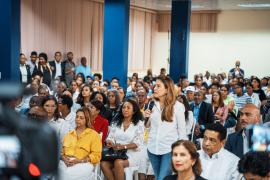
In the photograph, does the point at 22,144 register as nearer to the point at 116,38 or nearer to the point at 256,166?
the point at 256,166

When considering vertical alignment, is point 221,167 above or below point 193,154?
below

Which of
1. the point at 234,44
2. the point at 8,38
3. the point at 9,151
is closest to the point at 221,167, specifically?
the point at 9,151

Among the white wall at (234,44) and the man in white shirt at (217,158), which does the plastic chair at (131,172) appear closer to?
the man in white shirt at (217,158)

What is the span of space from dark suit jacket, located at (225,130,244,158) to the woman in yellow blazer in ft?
4.69

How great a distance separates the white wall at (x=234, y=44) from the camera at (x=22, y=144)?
60.3 ft

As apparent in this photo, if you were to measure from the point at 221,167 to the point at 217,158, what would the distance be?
0.08 meters

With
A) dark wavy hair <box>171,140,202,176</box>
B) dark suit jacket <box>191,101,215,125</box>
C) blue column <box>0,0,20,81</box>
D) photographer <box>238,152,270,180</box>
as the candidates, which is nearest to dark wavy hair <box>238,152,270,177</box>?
photographer <box>238,152,270,180</box>

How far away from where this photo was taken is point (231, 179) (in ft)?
11.7

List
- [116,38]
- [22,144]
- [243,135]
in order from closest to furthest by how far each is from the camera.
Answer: [22,144] < [243,135] < [116,38]

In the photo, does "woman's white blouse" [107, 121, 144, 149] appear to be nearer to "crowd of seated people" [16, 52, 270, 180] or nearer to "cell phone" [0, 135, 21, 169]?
"crowd of seated people" [16, 52, 270, 180]

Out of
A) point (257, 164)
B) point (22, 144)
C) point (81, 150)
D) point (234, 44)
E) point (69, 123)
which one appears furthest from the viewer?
point (234, 44)

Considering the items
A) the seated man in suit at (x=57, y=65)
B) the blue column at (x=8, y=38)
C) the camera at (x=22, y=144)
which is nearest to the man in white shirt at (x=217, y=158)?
the camera at (x=22, y=144)

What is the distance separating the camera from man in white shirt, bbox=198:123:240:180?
356cm

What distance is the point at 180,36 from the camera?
14.1 meters
